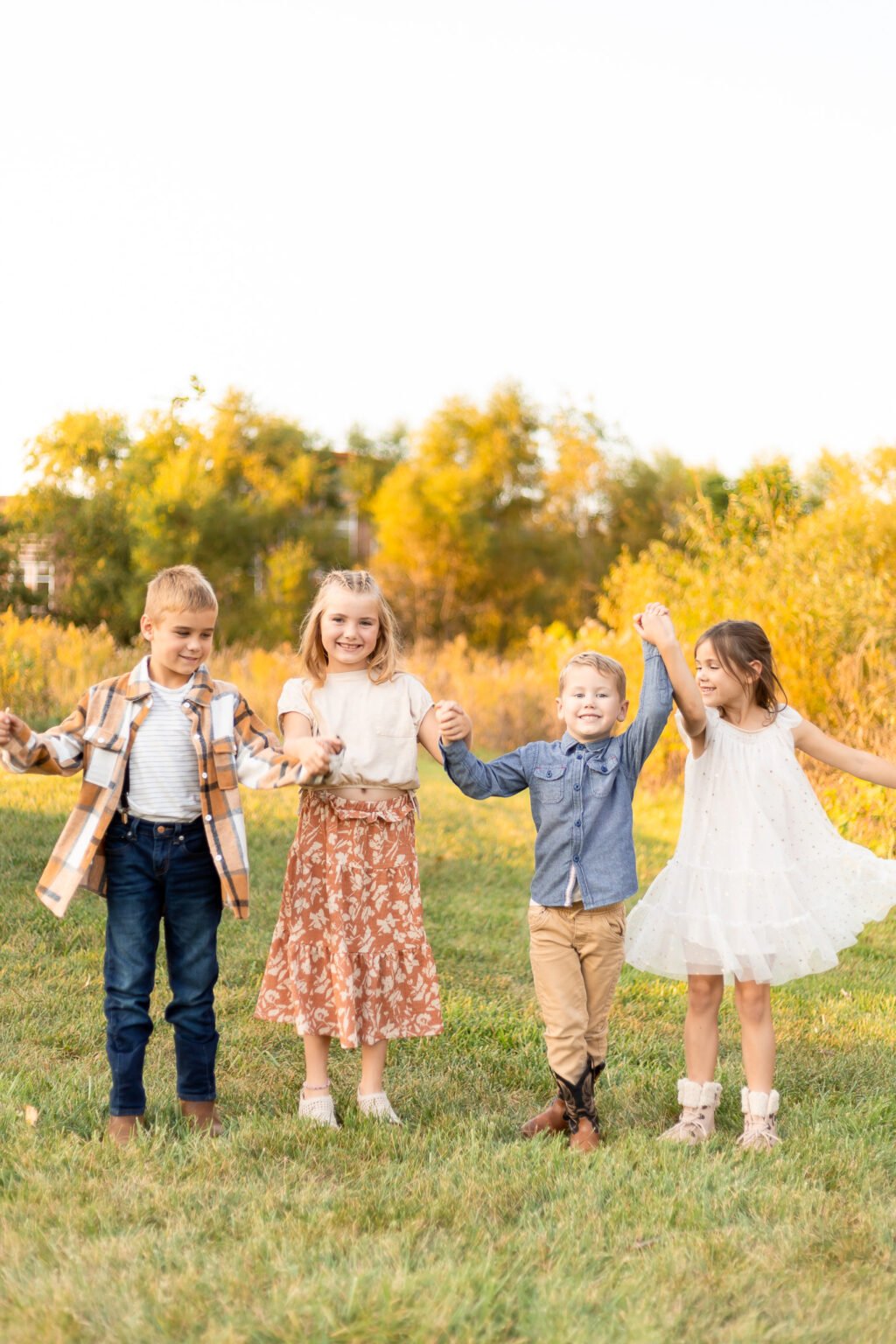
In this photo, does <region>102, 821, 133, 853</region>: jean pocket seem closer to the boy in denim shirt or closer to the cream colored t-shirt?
the cream colored t-shirt

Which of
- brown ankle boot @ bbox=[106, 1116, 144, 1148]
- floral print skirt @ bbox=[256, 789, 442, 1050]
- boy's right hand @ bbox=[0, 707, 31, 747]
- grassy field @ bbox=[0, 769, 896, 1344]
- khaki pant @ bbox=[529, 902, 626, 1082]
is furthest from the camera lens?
floral print skirt @ bbox=[256, 789, 442, 1050]

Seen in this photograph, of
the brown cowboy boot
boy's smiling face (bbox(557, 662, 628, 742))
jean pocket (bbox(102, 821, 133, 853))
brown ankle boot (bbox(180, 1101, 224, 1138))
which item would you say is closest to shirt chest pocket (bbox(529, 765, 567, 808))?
boy's smiling face (bbox(557, 662, 628, 742))

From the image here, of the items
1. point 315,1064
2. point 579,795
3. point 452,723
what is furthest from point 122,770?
point 579,795

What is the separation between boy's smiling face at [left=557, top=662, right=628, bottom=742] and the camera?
3811mm

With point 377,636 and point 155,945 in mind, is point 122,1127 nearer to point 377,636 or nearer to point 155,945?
point 155,945

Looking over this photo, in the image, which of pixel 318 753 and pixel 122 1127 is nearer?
pixel 318 753

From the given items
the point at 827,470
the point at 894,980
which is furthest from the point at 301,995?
the point at 827,470

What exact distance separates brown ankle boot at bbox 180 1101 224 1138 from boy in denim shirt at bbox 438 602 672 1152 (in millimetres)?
911

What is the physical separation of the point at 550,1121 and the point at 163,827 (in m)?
1.46

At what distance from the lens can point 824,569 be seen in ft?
35.1

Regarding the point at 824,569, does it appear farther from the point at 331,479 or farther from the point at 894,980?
the point at 331,479

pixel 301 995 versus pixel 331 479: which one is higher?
pixel 331 479

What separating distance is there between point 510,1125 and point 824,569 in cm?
777

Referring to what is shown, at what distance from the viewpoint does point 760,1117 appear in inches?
148
